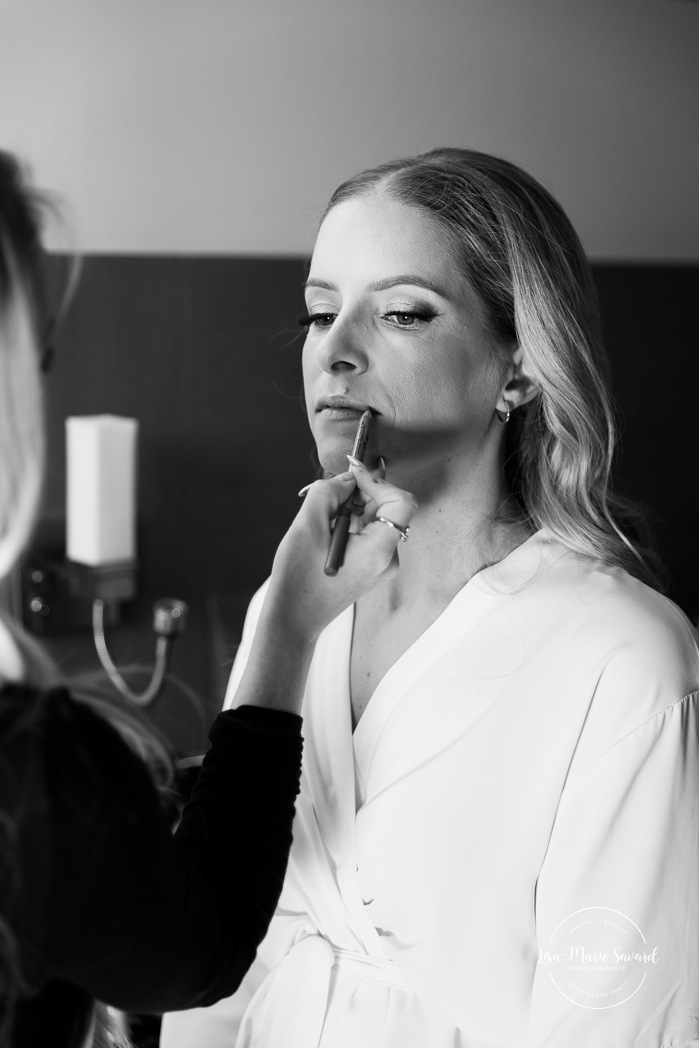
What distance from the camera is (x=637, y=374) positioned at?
2070 mm

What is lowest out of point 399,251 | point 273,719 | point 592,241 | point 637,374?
point 637,374

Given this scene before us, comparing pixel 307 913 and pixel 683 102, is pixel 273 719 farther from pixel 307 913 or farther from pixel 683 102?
pixel 683 102

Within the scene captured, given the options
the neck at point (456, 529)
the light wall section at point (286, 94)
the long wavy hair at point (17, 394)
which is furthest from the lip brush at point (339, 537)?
the light wall section at point (286, 94)

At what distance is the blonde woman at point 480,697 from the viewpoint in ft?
2.57

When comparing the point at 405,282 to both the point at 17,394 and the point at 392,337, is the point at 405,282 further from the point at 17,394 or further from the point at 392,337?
the point at 17,394

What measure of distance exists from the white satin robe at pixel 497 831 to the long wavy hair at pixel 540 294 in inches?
2.9

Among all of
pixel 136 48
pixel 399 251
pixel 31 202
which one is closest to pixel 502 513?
pixel 399 251

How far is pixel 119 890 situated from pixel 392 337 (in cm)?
59

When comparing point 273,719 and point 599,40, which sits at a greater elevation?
point 599,40

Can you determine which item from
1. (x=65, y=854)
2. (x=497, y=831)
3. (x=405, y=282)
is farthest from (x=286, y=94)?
(x=65, y=854)

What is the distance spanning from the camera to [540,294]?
938mm

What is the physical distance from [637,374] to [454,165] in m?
1.24

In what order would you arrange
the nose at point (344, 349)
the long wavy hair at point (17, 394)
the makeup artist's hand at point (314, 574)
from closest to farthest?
the long wavy hair at point (17, 394) → the makeup artist's hand at point (314, 574) → the nose at point (344, 349)

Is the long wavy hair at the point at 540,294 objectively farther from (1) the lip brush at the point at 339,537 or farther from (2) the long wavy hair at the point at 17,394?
(2) the long wavy hair at the point at 17,394
